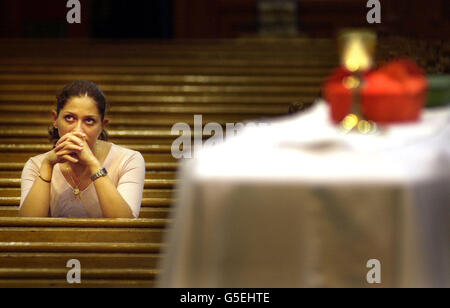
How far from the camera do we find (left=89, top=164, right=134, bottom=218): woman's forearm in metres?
3.09

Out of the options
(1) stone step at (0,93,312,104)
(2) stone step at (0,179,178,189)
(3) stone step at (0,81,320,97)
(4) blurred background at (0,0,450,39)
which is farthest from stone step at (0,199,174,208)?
(4) blurred background at (0,0,450,39)

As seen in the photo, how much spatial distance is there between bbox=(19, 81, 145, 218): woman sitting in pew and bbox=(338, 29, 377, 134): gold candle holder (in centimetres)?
130

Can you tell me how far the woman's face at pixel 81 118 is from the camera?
10.6 ft

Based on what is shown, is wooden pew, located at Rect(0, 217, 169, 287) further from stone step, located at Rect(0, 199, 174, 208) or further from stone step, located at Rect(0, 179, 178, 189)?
stone step, located at Rect(0, 179, 178, 189)

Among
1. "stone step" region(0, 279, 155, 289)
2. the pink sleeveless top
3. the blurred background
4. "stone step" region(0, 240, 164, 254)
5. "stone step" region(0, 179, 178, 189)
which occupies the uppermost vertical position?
the blurred background

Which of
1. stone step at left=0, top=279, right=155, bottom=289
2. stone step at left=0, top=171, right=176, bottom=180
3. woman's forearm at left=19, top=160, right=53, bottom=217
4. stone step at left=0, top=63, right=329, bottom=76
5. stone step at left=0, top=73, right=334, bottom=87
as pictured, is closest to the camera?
stone step at left=0, top=279, right=155, bottom=289

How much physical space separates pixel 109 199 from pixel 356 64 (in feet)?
4.70

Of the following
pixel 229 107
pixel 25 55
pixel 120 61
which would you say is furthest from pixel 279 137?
pixel 25 55

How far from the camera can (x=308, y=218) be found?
1758 millimetres

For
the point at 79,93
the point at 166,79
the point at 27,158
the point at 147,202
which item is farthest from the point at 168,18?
the point at 79,93

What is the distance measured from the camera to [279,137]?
1996 millimetres

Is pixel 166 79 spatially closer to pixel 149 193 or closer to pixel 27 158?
pixel 27 158
